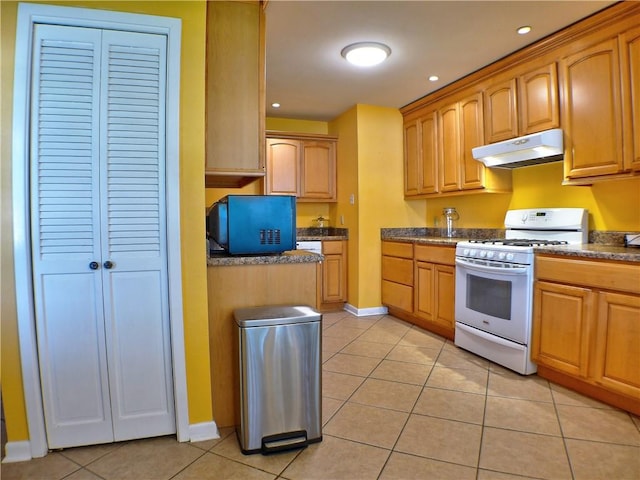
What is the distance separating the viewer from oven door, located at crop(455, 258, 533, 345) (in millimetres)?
2508

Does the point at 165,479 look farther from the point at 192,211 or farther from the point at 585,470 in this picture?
the point at 585,470

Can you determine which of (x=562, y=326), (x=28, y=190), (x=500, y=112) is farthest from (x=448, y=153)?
(x=28, y=190)

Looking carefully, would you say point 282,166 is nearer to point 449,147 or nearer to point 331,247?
→ point 331,247

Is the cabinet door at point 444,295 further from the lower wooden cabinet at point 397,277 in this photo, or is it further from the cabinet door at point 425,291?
the lower wooden cabinet at point 397,277

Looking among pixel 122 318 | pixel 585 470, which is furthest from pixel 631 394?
pixel 122 318

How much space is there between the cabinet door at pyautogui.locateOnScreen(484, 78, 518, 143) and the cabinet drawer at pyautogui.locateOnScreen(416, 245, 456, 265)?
1.02 m

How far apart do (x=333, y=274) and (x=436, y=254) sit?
138 centimetres

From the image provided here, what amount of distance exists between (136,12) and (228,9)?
49cm

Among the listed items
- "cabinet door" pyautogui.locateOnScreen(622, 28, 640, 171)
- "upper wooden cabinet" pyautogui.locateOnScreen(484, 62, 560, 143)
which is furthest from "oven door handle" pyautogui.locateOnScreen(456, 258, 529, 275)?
"upper wooden cabinet" pyautogui.locateOnScreen(484, 62, 560, 143)

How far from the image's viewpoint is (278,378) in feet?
5.54

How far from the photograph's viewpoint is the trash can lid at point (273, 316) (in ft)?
5.43

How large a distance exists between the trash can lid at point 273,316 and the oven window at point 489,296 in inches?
63.0

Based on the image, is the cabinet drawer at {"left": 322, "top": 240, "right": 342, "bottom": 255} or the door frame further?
the cabinet drawer at {"left": 322, "top": 240, "right": 342, "bottom": 255}

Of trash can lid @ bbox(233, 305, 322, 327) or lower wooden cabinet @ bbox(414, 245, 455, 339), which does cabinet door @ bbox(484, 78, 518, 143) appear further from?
trash can lid @ bbox(233, 305, 322, 327)
